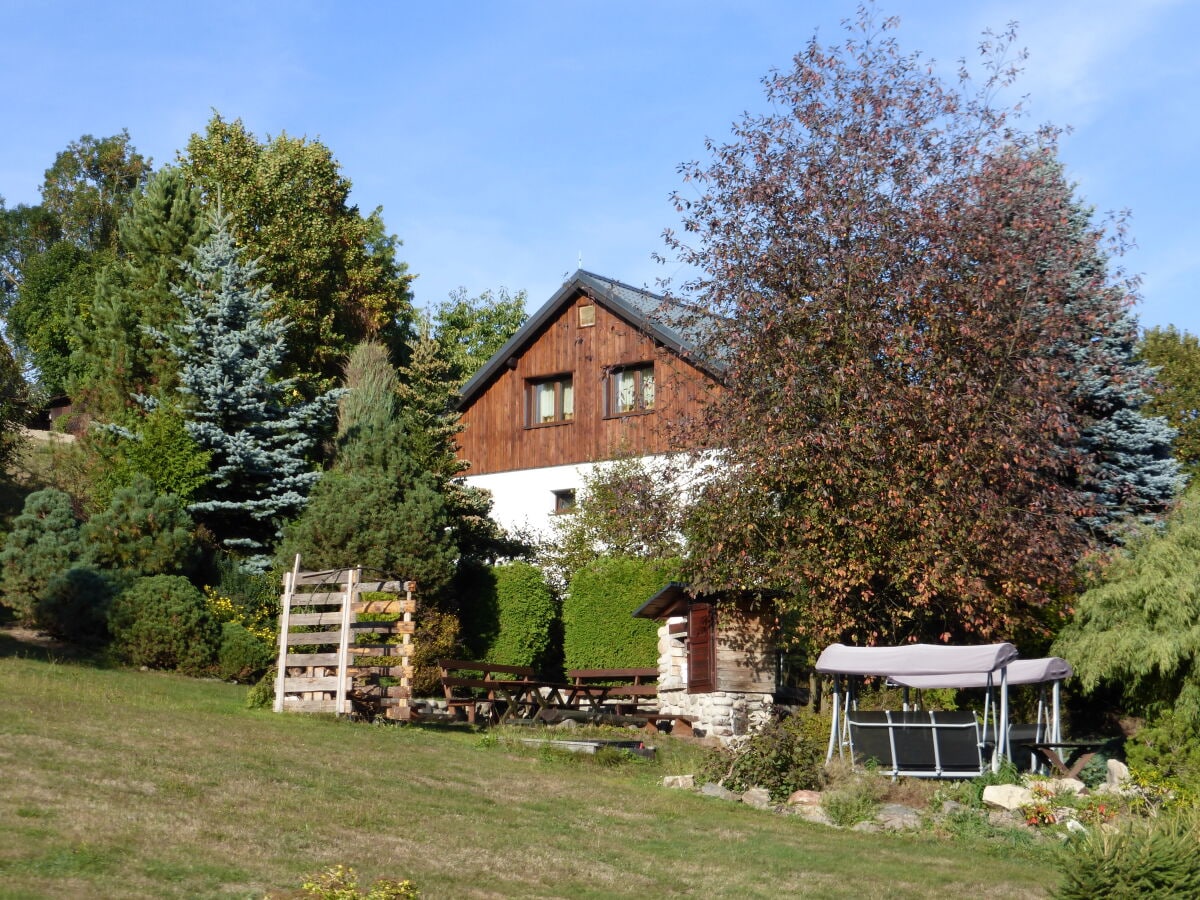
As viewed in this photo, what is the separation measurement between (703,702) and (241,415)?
468 inches

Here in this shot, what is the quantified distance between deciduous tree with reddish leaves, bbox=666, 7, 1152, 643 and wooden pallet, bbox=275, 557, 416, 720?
519 centimetres

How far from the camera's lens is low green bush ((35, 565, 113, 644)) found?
2381cm

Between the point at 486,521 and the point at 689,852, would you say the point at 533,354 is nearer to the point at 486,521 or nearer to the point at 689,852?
the point at 486,521

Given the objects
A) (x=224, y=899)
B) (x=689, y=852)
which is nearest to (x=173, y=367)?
(x=689, y=852)

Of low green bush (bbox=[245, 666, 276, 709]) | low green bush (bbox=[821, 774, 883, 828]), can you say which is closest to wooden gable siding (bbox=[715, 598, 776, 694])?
low green bush (bbox=[245, 666, 276, 709])

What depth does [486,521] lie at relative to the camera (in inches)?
1255

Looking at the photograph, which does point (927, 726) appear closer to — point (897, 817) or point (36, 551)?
point (897, 817)

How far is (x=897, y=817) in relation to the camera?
1514 cm

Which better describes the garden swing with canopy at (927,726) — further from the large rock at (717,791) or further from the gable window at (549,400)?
the gable window at (549,400)

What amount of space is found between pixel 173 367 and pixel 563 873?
22.3 meters

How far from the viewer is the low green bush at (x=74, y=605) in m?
23.8

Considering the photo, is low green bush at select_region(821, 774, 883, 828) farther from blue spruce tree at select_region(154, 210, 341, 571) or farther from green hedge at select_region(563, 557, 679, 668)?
blue spruce tree at select_region(154, 210, 341, 571)

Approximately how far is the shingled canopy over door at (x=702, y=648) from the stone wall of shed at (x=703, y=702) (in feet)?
0.55

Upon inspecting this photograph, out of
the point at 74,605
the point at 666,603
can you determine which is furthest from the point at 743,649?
the point at 74,605
